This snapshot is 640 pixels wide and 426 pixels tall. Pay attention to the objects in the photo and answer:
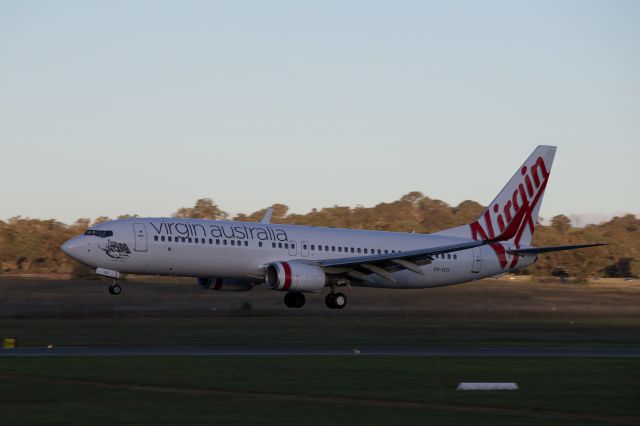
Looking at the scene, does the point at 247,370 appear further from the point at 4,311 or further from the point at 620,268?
the point at 620,268

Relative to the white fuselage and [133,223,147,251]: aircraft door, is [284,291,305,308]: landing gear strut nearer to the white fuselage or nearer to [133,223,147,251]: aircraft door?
the white fuselage

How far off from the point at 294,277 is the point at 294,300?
4361mm

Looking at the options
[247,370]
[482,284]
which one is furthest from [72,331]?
[482,284]

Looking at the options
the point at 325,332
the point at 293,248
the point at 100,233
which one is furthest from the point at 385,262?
the point at 100,233

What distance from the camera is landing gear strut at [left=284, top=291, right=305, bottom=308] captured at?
155ft

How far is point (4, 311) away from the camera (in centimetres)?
4950

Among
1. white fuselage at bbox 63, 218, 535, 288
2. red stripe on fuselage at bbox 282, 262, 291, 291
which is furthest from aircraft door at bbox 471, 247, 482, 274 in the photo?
red stripe on fuselage at bbox 282, 262, 291, 291

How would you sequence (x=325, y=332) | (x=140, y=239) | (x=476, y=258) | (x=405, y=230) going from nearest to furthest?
(x=325, y=332) < (x=140, y=239) < (x=476, y=258) < (x=405, y=230)

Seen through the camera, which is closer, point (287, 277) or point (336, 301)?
point (287, 277)

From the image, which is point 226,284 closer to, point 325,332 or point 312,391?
point 325,332

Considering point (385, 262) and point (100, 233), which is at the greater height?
point (100, 233)

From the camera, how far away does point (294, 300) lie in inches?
1861

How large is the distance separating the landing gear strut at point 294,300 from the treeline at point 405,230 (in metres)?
35.8

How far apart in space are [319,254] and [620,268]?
78.3m
